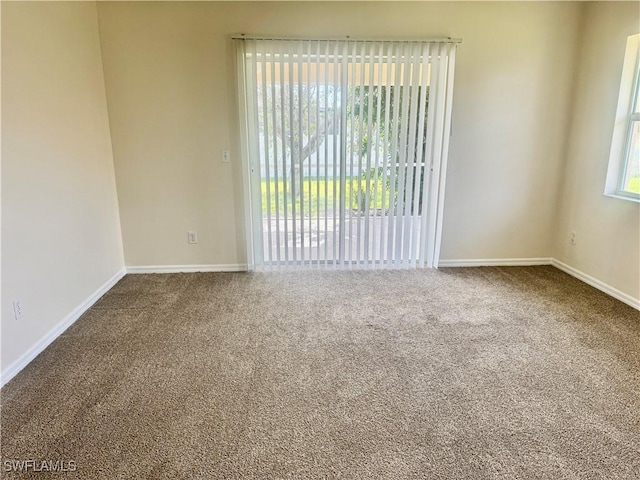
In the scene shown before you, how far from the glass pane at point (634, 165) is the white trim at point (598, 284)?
809 mm

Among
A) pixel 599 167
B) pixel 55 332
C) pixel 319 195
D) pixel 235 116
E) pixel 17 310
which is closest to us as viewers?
pixel 17 310

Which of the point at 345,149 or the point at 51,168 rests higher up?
the point at 345,149

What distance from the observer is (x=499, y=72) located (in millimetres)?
3510

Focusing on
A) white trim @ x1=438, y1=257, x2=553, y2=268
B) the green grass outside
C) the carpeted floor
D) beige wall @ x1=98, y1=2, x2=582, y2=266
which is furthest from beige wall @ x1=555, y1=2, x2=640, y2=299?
the green grass outside

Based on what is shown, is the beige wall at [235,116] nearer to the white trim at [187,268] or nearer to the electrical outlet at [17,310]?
the white trim at [187,268]

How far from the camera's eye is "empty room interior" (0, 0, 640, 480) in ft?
5.72

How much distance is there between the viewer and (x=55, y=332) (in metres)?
2.56

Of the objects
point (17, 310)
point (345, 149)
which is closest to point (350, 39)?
point (345, 149)

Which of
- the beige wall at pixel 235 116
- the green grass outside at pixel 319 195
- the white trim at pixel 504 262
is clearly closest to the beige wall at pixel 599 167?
the beige wall at pixel 235 116

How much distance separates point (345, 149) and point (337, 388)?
86.1 inches

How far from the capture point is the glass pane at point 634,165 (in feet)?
10.1

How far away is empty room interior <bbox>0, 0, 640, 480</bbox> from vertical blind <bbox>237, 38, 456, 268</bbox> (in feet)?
0.06

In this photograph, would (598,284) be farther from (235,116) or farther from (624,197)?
(235,116)

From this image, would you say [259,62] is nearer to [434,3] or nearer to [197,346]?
[434,3]
